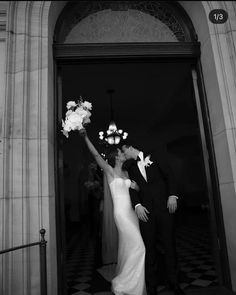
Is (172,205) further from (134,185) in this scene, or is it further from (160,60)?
(160,60)

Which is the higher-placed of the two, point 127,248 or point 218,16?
point 218,16

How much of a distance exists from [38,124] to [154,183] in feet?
6.09

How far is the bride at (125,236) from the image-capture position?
360cm

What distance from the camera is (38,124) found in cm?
378

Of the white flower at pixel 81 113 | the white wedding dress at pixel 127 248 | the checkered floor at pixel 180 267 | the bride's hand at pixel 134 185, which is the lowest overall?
the checkered floor at pixel 180 267

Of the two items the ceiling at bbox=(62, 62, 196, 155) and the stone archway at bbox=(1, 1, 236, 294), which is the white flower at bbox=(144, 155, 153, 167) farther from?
the ceiling at bbox=(62, 62, 196, 155)

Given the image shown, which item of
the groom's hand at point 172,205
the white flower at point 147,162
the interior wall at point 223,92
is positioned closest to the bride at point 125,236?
the white flower at point 147,162

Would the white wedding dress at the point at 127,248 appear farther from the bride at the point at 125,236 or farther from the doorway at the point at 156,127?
the doorway at the point at 156,127

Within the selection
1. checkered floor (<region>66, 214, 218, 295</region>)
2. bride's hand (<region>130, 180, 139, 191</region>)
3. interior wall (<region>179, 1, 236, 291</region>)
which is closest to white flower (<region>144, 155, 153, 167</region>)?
bride's hand (<region>130, 180, 139, 191</region>)

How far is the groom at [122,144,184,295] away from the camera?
3.79m

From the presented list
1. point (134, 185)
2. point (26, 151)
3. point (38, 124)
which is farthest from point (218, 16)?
point (26, 151)

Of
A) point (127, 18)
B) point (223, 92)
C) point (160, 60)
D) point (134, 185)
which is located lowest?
point (134, 185)

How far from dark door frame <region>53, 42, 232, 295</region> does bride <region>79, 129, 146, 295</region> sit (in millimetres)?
788

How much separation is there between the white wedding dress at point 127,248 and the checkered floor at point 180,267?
2.13ft
